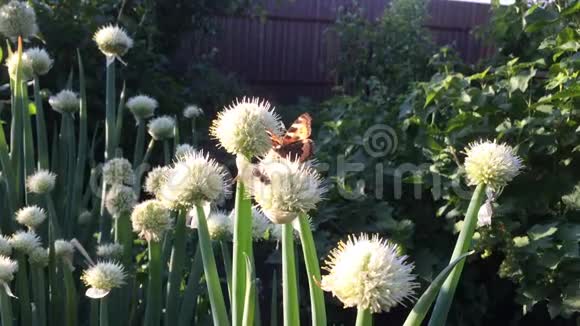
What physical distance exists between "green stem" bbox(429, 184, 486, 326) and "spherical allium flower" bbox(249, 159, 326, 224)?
0.61 feet

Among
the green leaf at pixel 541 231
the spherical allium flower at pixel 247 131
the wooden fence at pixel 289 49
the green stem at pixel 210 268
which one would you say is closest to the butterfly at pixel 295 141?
the spherical allium flower at pixel 247 131

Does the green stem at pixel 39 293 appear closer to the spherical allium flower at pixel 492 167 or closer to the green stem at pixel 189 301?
the green stem at pixel 189 301

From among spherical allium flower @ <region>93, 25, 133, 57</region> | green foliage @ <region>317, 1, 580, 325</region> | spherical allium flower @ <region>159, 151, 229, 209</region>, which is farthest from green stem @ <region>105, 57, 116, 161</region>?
spherical allium flower @ <region>159, 151, 229, 209</region>

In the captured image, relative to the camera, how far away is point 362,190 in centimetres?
223

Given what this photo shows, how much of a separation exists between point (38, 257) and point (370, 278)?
0.90 m

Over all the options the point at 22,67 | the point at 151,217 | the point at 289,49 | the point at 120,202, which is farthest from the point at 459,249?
the point at 289,49

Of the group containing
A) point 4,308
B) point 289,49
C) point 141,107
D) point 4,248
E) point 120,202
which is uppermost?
point 289,49

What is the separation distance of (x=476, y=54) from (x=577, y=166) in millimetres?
6404

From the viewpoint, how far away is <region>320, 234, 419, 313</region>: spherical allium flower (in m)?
0.60

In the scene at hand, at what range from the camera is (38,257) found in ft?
4.25

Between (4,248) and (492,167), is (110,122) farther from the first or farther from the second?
(492,167)

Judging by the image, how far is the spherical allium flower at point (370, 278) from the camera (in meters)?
0.60

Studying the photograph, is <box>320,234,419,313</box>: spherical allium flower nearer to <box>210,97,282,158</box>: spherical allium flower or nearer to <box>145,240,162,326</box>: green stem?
<box>210,97,282,158</box>: spherical allium flower

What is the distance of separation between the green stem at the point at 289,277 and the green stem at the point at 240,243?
2.3 inches
